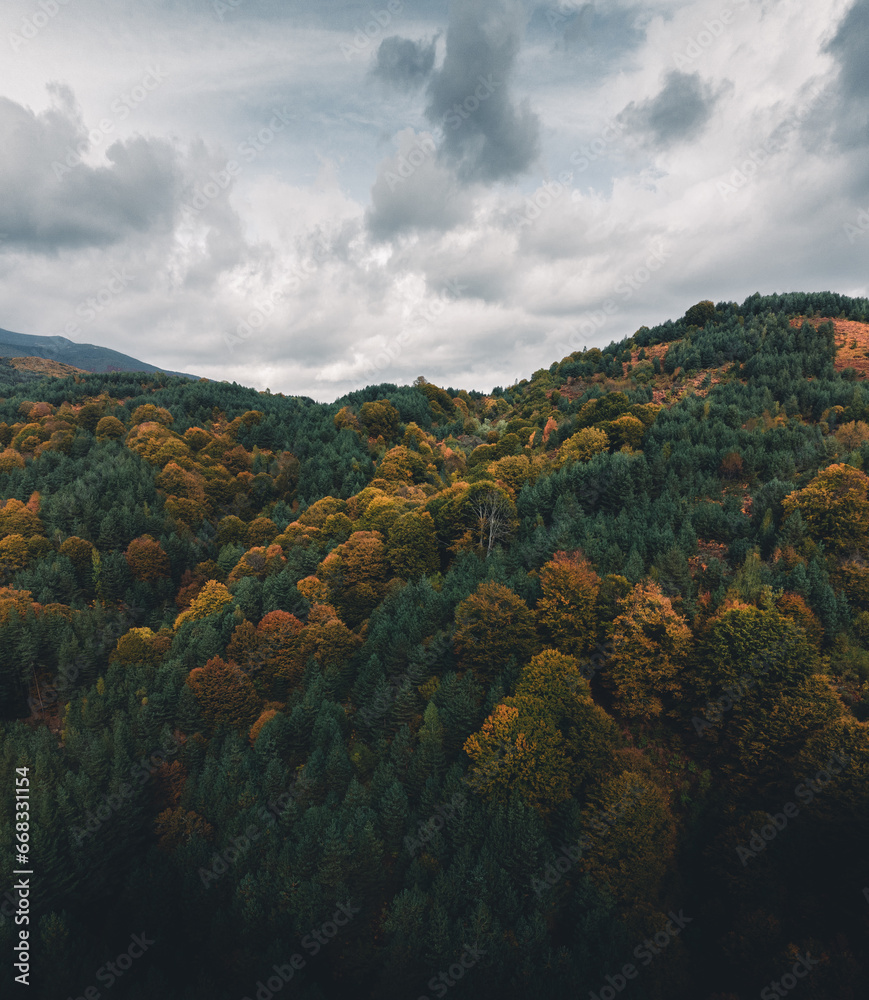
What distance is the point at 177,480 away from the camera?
308 ft

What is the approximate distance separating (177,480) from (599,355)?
11072 centimetres

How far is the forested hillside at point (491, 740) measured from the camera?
2855 centimetres

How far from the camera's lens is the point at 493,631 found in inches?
1650

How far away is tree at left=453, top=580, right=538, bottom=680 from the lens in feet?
137

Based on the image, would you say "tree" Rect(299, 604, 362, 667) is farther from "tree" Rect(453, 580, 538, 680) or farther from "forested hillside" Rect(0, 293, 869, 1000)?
"tree" Rect(453, 580, 538, 680)

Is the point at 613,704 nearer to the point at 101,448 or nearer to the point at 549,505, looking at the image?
the point at 549,505

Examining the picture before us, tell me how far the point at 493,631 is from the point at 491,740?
973cm

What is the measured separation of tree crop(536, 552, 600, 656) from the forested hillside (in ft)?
0.85

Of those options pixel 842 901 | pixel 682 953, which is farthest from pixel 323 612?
pixel 842 901

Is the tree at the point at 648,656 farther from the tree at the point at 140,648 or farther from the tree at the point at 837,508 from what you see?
the tree at the point at 140,648
